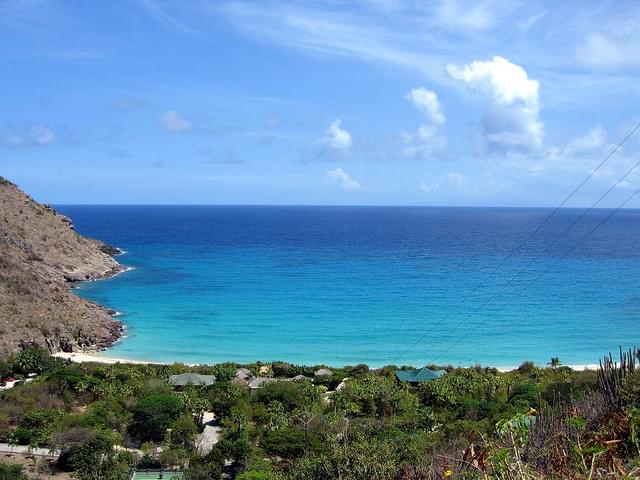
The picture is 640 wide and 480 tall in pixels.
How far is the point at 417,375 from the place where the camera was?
32.8 metres

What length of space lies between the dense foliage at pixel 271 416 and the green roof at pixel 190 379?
1.63 feet

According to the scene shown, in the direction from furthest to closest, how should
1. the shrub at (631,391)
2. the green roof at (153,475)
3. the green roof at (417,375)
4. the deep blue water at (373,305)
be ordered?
the deep blue water at (373,305), the green roof at (417,375), the green roof at (153,475), the shrub at (631,391)

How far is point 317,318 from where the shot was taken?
53.6m

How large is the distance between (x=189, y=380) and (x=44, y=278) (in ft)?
97.4

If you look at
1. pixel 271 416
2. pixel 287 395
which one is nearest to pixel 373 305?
pixel 287 395

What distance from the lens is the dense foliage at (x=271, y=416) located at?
1468 cm

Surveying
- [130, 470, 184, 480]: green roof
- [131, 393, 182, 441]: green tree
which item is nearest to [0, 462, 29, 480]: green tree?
[130, 470, 184, 480]: green roof

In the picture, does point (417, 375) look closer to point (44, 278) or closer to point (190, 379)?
point (190, 379)

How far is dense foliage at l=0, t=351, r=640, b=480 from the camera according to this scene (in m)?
14.7

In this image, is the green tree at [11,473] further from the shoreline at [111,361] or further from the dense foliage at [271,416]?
the shoreline at [111,361]

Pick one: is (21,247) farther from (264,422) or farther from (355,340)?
(264,422)

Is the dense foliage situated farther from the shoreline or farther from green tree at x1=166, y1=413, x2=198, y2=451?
the shoreline

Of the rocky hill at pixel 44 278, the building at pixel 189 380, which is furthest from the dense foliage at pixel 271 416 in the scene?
the rocky hill at pixel 44 278

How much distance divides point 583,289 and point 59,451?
62.4 meters
